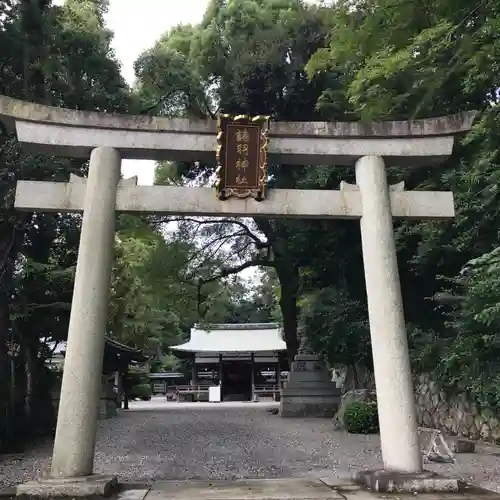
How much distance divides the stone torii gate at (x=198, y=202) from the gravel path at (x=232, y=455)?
1.66 meters

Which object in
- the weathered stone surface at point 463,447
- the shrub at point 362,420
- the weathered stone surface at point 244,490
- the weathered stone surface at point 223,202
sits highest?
the weathered stone surface at point 223,202

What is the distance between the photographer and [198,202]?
6863 millimetres

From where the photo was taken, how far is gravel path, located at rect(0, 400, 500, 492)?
309 inches

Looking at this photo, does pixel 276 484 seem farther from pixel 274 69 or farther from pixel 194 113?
pixel 194 113

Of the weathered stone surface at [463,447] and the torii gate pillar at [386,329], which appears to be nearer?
the torii gate pillar at [386,329]

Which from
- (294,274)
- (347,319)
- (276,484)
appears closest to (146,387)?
(294,274)

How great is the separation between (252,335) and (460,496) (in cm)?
2878

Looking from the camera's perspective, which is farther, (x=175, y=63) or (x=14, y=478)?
(x=175, y=63)

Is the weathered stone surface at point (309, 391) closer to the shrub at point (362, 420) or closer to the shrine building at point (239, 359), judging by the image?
the shrub at point (362, 420)

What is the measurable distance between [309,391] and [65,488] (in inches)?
552

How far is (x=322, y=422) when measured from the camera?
647 inches

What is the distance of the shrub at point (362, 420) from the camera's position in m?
13.2

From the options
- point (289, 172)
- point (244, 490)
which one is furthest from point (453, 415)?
point (289, 172)

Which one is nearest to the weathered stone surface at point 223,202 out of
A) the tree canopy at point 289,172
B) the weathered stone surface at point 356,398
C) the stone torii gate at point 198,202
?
the stone torii gate at point 198,202
